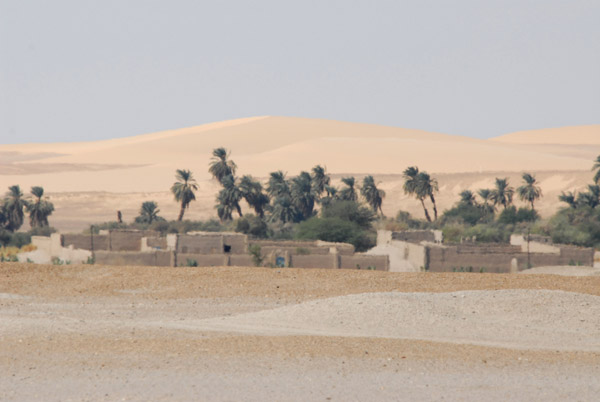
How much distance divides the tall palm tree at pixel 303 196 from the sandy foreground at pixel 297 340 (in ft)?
238

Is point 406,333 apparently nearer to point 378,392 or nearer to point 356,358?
point 356,358

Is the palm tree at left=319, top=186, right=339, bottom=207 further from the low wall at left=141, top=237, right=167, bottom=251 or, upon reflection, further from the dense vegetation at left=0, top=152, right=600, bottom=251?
the low wall at left=141, top=237, right=167, bottom=251

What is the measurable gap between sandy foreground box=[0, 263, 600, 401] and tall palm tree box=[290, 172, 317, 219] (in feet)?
238

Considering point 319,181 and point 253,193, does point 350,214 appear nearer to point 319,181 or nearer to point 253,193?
point 253,193

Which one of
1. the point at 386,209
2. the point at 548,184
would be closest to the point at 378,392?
the point at 386,209

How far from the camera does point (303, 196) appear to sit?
10769 centimetres

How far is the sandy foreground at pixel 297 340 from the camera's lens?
14633mm

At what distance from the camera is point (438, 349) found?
18719 millimetres

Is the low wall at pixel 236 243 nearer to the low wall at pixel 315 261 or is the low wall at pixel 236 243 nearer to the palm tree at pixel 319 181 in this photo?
the low wall at pixel 315 261

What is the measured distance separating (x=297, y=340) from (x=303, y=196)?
88.6 m

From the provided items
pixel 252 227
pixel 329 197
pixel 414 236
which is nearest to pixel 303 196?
pixel 329 197

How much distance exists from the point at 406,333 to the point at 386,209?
123432mm

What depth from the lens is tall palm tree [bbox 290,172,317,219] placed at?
353ft

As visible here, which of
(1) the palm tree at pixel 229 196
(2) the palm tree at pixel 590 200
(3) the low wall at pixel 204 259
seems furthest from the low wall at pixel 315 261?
(2) the palm tree at pixel 590 200
